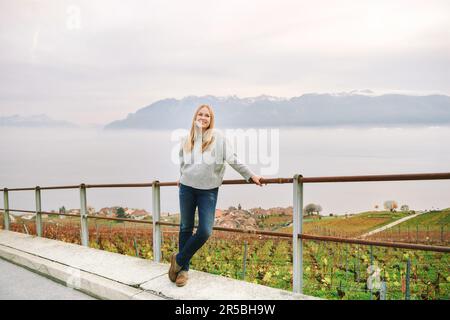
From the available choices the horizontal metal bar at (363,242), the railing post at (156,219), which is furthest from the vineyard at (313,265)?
the horizontal metal bar at (363,242)

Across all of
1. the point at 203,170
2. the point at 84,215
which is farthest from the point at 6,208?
the point at 203,170

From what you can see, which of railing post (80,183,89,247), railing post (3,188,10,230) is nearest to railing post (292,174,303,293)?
railing post (80,183,89,247)

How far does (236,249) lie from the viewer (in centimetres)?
1342

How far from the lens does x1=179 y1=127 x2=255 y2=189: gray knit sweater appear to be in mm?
3105

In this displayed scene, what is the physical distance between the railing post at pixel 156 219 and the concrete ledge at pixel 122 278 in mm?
189

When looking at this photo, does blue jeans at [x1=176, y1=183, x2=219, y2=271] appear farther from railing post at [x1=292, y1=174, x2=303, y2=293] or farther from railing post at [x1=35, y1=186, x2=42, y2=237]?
railing post at [x1=35, y1=186, x2=42, y2=237]

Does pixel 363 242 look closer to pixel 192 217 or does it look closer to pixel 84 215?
pixel 192 217

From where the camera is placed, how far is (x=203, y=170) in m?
3.12

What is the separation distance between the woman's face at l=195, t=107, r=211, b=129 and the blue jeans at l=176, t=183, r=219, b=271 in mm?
577

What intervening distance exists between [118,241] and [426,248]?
11969 mm

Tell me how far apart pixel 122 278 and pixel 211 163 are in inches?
62.3

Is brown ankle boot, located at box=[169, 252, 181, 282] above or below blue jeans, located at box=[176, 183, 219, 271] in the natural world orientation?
below
